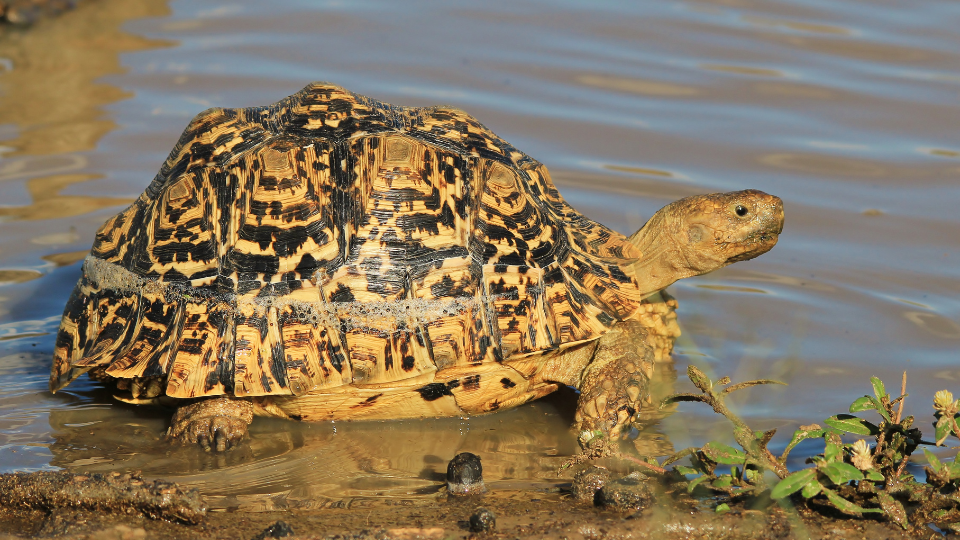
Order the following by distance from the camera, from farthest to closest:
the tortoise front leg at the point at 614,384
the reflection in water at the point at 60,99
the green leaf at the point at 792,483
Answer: the reflection in water at the point at 60,99 → the tortoise front leg at the point at 614,384 → the green leaf at the point at 792,483

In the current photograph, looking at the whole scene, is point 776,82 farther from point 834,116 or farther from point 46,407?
point 46,407

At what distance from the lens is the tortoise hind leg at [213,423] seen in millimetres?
4578

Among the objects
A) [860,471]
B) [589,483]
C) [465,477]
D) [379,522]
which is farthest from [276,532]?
[860,471]

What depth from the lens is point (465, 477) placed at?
13.5 ft

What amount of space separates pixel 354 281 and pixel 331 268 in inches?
5.1

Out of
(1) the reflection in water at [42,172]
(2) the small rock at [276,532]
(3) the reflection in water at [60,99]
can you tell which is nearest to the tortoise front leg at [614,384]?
(2) the small rock at [276,532]

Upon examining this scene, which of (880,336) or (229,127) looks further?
(880,336)

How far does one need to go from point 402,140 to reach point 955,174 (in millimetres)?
5088

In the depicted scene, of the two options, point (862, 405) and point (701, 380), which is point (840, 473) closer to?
point (862, 405)

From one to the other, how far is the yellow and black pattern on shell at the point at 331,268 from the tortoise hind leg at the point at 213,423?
0.18 metres

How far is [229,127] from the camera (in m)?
5.00

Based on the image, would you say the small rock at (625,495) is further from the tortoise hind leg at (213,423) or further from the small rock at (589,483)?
the tortoise hind leg at (213,423)

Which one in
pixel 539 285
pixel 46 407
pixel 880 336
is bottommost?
pixel 46 407

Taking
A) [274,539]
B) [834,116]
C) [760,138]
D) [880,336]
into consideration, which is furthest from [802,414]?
[834,116]
